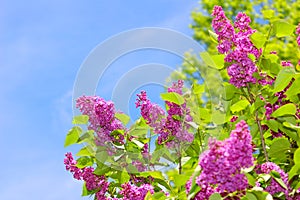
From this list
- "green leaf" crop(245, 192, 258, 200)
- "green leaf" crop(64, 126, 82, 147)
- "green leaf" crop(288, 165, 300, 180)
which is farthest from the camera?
"green leaf" crop(64, 126, 82, 147)

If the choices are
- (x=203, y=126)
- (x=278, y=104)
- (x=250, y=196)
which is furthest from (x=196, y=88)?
(x=250, y=196)

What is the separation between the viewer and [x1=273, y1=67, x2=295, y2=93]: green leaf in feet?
9.52

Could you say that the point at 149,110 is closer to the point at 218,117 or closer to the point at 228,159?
the point at 218,117

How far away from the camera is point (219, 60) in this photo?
305 centimetres

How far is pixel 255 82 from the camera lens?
3.00 m

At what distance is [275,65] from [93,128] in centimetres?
120

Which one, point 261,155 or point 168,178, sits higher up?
point 168,178

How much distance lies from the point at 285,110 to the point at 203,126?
66 centimetres

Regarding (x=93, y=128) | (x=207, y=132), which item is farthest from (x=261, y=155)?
(x=93, y=128)

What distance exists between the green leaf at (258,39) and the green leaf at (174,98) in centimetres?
55

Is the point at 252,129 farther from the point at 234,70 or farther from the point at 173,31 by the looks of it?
the point at 173,31

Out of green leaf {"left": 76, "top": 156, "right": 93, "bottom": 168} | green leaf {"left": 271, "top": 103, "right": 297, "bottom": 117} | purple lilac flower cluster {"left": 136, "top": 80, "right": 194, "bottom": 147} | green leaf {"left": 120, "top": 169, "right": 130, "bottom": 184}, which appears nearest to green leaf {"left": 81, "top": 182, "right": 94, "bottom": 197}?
green leaf {"left": 76, "top": 156, "right": 93, "bottom": 168}

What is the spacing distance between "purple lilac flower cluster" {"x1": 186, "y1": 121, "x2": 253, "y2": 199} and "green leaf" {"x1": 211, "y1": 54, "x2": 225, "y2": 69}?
98 centimetres

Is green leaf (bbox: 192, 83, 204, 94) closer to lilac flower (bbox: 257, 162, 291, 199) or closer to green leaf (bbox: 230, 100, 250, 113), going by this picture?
green leaf (bbox: 230, 100, 250, 113)
